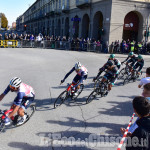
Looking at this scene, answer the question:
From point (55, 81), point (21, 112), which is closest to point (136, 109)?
point (21, 112)

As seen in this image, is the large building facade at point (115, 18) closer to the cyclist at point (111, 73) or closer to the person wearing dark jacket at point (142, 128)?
the cyclist at point (111, 73)

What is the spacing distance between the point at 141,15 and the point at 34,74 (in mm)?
20369

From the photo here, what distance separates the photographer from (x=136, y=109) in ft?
10.4

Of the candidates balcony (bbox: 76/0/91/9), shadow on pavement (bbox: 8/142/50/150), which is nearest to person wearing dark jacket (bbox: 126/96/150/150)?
shadow on pavement (bbox: 8/142/50/150)

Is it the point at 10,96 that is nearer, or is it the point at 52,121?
the point at 52,121

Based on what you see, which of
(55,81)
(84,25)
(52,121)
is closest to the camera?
(52,121)

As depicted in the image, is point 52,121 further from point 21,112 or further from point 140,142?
point 140,142

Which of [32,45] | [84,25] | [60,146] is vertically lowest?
[60,146]

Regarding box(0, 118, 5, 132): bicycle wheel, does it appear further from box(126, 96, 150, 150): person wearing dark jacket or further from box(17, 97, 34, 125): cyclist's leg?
box(126, 96, 150, 150): person wearing dark jacket

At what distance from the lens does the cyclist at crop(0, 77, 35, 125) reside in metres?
4.75

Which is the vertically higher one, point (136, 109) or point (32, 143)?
point (136, 109)

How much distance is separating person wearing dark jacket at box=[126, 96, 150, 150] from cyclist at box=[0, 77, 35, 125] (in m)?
3.03

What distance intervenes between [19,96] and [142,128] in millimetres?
3217

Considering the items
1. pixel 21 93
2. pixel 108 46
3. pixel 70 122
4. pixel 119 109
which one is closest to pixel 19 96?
pixel 21 93
